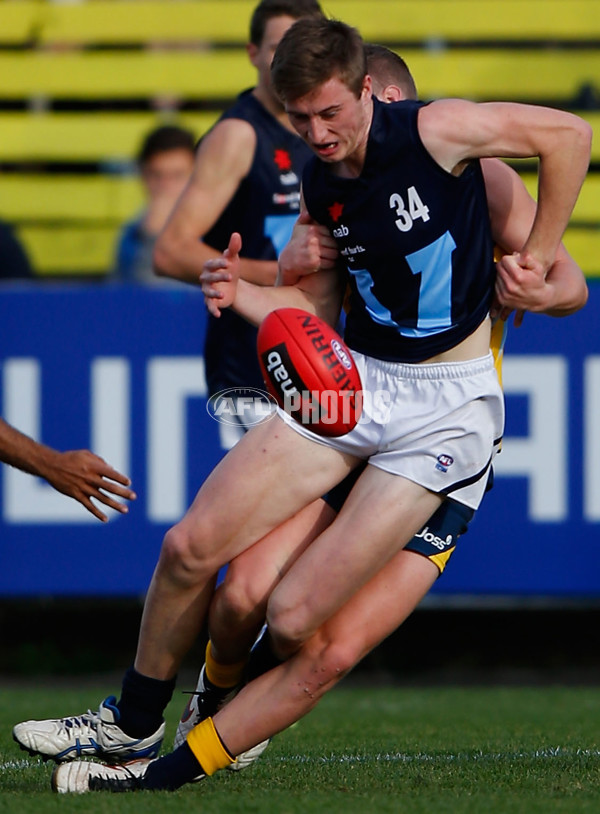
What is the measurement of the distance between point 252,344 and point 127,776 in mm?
1855

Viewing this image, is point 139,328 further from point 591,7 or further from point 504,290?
point 591,7

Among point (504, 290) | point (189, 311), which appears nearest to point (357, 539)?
point (504, 290)

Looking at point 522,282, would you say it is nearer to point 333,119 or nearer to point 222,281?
point 333,119

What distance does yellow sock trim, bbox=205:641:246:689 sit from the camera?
12.7 feet

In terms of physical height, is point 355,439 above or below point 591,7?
below

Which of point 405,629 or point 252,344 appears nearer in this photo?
point 252,344

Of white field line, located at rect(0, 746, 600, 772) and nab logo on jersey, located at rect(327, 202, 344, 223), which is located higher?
nab logo on jersey, located at rect(327, 202, 344, 223)

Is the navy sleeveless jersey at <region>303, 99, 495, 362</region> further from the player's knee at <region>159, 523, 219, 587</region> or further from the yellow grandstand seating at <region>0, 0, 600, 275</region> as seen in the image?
the yellow grandstand seating at <region>0, 0, 600, 275</region>

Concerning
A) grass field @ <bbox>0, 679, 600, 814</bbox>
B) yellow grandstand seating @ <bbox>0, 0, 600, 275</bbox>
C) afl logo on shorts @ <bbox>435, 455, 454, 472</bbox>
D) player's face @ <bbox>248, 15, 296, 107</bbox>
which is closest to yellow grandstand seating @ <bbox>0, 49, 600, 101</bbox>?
yellow grandstand seating @ <bbox>0, 0, 600, 275</bbox>

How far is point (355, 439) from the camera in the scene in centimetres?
357

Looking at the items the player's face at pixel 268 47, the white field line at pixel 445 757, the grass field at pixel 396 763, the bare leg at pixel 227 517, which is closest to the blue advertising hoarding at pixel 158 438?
the grass field at pixel 396 763

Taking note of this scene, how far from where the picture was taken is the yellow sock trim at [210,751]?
3443 mm

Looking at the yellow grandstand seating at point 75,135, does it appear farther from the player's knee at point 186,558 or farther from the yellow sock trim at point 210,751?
the yellow sock trim at point 210,751

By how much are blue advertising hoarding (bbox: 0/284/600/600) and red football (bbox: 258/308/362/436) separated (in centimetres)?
302
